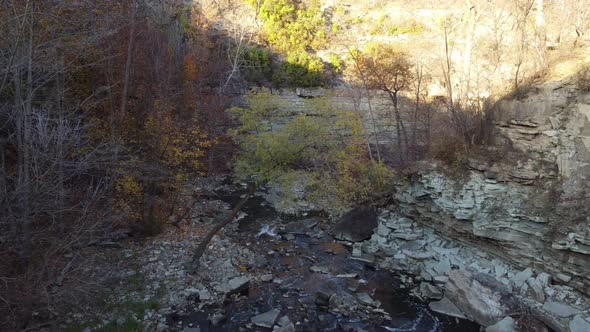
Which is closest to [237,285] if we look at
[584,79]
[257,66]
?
[584,79]

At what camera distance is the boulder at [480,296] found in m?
9.62

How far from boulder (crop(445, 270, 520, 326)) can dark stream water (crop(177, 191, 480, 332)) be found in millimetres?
→ 367

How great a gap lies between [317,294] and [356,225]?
512 centimetres

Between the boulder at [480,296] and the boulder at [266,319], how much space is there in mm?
4704

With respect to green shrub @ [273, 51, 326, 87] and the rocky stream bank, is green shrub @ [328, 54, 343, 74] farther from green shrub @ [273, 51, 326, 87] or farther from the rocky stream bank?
the rocky stream bank

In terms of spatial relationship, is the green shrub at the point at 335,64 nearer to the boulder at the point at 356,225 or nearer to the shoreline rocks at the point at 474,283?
the boulder at the point at 356,225

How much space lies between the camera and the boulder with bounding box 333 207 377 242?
1517 cm

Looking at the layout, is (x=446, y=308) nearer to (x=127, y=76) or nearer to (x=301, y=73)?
(x=127, y=76)

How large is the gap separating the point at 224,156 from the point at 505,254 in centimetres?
1349

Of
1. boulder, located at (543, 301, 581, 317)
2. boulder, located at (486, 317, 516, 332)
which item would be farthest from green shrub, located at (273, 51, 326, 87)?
boulder, located at (486, 317, 516, 332)

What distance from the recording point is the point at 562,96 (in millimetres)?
11203

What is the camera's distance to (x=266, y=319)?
962cm

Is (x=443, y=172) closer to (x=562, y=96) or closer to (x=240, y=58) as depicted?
(x=562, y=96)

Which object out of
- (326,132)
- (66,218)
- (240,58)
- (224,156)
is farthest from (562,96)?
(240,58)
